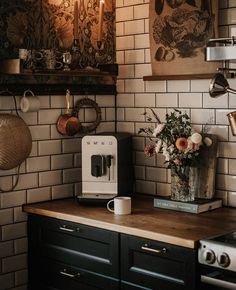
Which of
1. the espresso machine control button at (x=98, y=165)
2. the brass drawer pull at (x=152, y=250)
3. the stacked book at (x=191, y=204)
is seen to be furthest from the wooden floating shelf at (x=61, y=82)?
the brass drawer pull at (x=152, y=250)

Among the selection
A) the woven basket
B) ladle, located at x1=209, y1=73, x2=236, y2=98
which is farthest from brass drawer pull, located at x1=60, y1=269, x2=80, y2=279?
ladle, located at x1=209, y1=73, x2=236, y2=98

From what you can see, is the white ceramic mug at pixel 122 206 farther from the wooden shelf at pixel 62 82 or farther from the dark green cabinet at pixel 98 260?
the wooden shelf at pixel 62 82

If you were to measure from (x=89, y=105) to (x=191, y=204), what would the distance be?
3.11 ft

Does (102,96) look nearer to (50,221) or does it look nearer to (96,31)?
(96,31)

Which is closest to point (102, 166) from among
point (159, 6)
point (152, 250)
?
point (152, 250)

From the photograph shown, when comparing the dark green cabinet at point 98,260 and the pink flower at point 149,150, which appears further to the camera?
the pink flower at point 149,150

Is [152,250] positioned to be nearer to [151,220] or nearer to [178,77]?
[151,220]

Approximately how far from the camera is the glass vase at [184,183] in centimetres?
339

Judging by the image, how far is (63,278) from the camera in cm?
338

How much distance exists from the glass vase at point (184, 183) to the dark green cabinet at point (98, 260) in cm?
52

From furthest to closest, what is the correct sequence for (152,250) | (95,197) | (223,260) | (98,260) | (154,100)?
1. (154,100)
2. (95,197)
3. (98,260)
4. (152,250)
5. (223,260)

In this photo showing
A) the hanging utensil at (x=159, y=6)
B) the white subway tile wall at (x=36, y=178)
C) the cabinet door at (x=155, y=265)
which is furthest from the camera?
the hanging utensil at (x=159, y=6)

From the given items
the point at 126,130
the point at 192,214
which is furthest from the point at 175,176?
the point at 126,130

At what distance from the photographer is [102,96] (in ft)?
12.9
